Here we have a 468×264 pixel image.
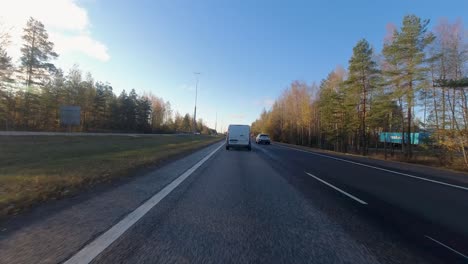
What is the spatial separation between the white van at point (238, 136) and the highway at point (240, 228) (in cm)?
1765

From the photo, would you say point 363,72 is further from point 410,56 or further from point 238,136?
point 238,136

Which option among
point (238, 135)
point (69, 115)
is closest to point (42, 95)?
point (69, 115)

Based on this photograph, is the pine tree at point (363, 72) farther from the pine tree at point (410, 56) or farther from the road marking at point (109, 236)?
the road marking at point (109, 236)

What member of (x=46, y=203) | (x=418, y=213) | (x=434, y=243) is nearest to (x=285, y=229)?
(x=434, y=243)

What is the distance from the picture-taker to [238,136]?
948 inches

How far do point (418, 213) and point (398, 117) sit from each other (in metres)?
27.4

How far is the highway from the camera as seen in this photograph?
2.88 m

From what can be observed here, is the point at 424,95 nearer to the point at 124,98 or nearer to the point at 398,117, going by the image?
the point at 398,117

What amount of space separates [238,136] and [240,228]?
20.4 m

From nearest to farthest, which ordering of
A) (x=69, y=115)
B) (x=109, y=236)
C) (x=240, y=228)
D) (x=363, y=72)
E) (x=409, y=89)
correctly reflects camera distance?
(x=109, y=236) → (x=240, y=228) → (x=409, y=89) → (x=363, y=72) → (x=69, y=115)

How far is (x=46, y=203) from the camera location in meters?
4.79

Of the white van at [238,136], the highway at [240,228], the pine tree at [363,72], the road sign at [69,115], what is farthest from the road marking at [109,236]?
the road sign at [69,115]

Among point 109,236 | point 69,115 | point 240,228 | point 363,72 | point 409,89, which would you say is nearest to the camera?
point 109,236

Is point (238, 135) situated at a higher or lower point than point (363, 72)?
lower
